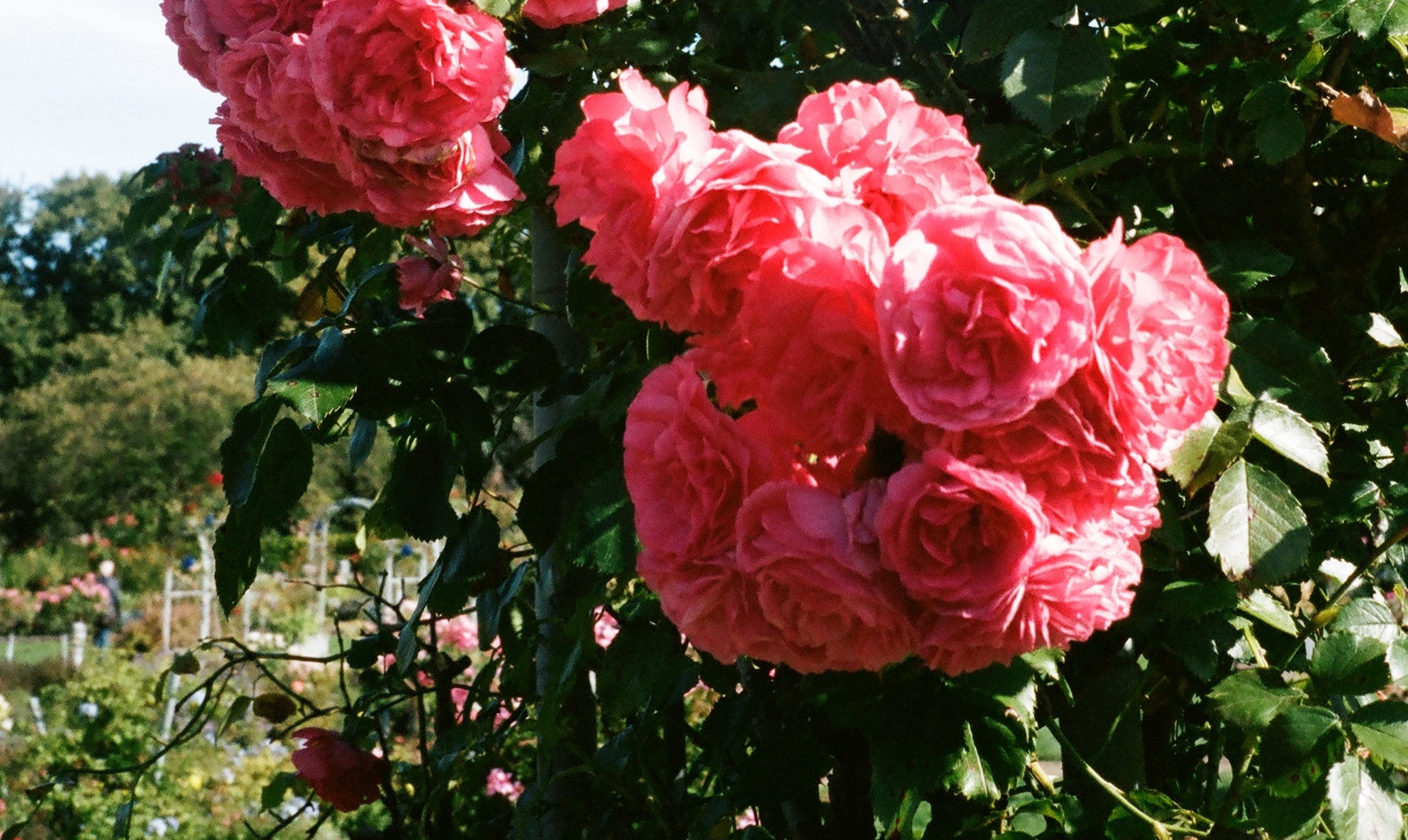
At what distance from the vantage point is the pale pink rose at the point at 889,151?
630mm

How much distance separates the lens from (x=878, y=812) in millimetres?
785

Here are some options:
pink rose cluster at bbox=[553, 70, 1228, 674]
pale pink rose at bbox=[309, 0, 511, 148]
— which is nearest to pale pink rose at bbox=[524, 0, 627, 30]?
pale pink rose at bbox=[309, 0, 511, 148]

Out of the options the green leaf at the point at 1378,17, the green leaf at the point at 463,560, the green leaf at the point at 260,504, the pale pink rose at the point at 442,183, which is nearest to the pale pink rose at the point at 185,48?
the pale pink rose at the point at 442,183

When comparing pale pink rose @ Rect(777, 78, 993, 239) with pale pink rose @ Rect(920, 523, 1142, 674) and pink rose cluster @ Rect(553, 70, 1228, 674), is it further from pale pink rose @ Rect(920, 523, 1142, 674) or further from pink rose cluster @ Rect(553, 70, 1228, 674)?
pale pink rose @ Rect(920, 523, 1142, 674)

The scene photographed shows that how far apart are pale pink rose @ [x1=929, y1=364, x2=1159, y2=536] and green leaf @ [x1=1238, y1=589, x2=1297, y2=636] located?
438 mm

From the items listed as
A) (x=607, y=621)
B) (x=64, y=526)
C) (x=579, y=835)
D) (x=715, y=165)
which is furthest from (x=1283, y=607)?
(x=64, y=526)

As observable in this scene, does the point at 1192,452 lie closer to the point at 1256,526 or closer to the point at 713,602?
the point at 1256,526

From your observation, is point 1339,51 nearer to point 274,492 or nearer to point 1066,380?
point 1066,380

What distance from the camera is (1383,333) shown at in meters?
1.01

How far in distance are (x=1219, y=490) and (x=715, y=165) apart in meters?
0.45

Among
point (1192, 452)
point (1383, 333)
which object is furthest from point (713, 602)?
point (1383, 333)

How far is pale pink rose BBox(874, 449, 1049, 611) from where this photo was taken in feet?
1.83

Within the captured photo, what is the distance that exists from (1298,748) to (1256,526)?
0.53 ft

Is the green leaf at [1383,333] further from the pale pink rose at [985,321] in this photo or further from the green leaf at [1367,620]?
the pale pink rose at [985,321]
